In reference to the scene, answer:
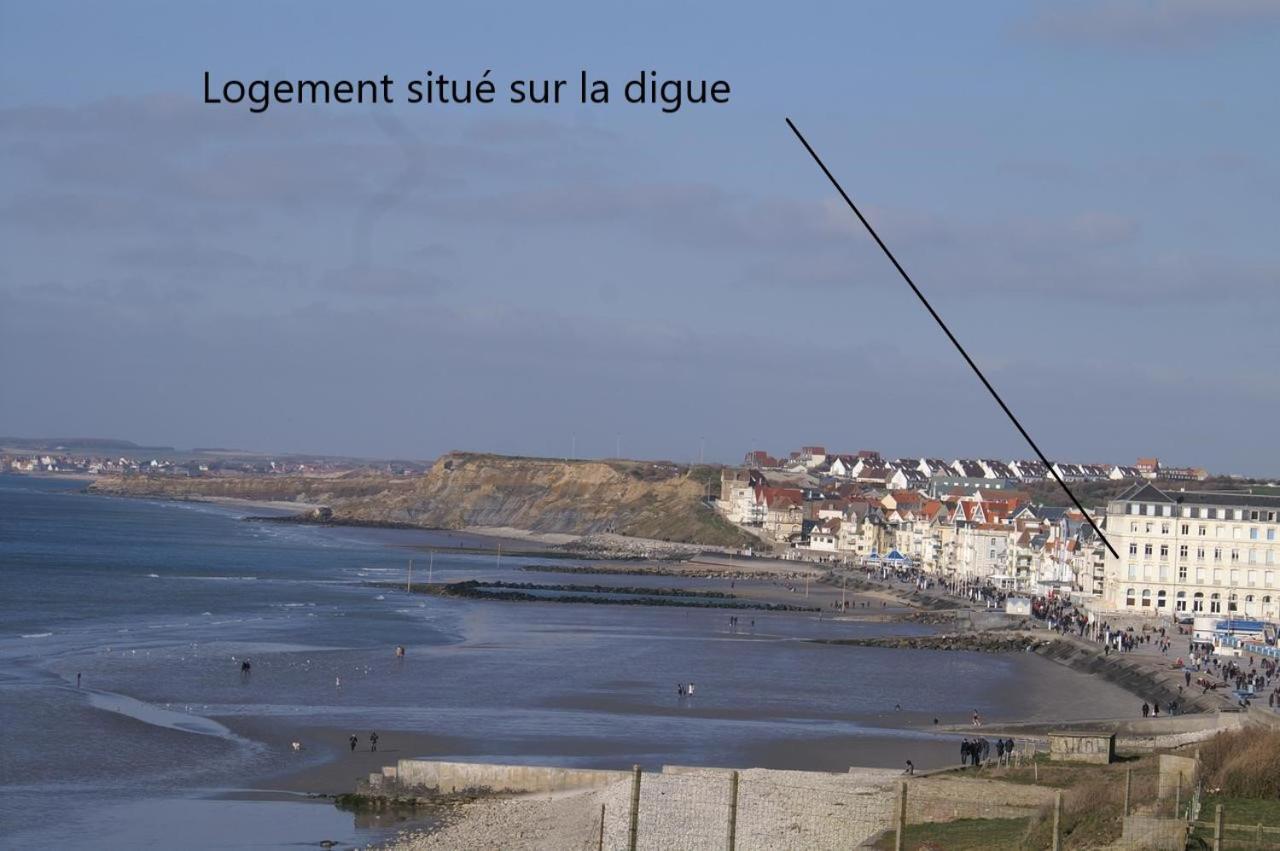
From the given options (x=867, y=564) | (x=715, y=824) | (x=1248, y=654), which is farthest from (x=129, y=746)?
(x=867, y=564)

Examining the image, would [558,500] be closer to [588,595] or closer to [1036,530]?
[1036,530]

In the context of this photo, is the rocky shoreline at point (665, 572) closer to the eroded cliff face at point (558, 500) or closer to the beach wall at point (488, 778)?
the eroded cliff face at point (558, 500)

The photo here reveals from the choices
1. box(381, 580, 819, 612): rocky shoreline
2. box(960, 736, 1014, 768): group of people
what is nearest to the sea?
box(960, 736, 1014, 768): group of people

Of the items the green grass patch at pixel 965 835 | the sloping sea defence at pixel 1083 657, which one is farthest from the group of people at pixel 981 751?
the green grass patch at pixel 965 835

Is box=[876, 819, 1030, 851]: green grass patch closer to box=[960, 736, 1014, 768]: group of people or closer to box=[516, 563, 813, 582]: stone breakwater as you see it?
box=[960, 736, 1014, 768]: group of people

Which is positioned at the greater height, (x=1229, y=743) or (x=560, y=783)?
(x=1229, y=743)

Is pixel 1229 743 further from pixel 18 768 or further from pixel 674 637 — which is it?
pixel 674 637

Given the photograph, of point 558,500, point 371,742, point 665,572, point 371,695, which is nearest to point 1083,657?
point 371,695
